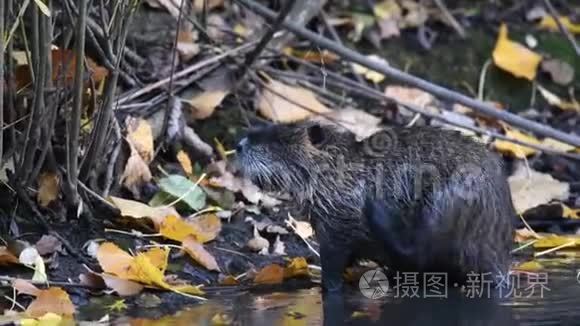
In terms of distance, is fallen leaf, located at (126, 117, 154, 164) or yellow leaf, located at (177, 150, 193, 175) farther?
yellow leaf, located at (177, 150, 193, 175)

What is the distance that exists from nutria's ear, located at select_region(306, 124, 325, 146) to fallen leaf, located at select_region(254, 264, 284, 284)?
50 centimetres

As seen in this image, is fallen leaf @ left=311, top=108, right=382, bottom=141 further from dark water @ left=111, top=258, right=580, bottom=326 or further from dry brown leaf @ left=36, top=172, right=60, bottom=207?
dry brown leaf @ left=36, top=172, right=60, bottom=207

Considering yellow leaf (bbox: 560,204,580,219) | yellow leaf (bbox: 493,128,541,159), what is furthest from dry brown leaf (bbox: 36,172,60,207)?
yellow leaf (bbox: 493,128,541,159)

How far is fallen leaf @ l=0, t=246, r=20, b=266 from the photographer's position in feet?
15.7

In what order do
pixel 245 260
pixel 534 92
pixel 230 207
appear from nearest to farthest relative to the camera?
pixel 245 260 < pixel 230 207 < pixel 534 92

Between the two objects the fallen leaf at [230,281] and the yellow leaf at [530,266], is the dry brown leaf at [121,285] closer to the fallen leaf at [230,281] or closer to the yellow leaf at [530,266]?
the fallen leaf at [230,281]

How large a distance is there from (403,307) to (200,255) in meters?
0.88

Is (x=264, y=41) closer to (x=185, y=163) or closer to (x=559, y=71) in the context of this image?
(x=185, y=163)

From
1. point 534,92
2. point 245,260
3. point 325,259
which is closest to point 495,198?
point 325,259

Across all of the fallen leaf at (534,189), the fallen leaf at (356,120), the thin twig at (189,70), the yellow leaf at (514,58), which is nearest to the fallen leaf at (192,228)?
the thin twig at (189,70)

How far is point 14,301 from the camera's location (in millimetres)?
4461

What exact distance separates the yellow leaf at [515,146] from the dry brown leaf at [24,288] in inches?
114

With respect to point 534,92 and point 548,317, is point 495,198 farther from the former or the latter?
point 534,92

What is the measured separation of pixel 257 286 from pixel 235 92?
170 centimetres
